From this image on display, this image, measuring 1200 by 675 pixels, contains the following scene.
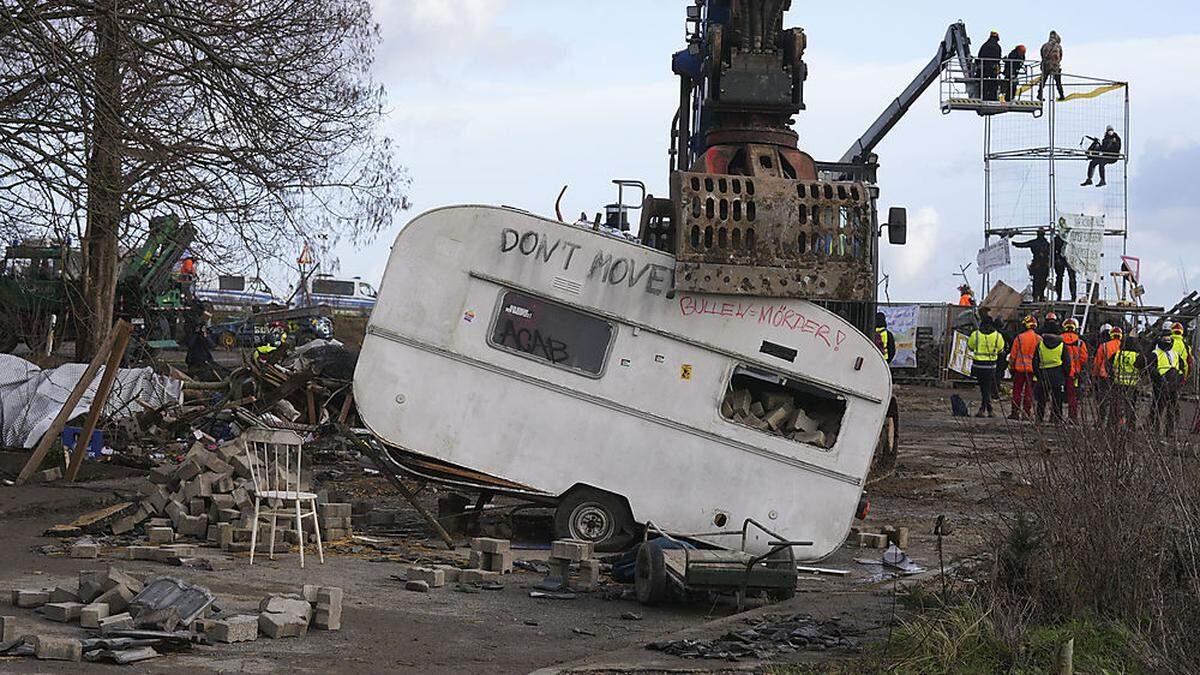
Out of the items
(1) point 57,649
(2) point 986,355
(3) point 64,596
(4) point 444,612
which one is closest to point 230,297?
(2) point 986,355

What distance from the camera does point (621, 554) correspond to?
11.5m

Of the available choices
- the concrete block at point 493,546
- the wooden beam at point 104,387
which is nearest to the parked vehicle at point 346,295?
the wooden beam at point 104,387

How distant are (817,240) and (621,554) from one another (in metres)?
2.92

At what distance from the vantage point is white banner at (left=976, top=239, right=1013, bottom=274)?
35656 mm

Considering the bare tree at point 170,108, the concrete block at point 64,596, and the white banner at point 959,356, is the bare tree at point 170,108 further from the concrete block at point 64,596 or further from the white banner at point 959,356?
the white banner at point 959,356

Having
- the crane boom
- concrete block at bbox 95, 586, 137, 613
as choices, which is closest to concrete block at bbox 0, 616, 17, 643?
concrete block at bbox 95, 586, 137, 613

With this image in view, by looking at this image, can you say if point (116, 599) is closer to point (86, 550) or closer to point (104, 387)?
point (86, 550)

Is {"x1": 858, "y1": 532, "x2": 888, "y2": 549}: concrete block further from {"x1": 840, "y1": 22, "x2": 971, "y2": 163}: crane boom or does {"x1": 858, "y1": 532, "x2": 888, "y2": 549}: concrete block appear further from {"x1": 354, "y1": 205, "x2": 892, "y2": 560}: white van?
{"x1": 840, "y1": 22, "x2": 971, "y2": 163}: crane boom

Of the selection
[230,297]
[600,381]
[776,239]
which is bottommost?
[600,381]

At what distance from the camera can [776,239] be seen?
11.7 metres

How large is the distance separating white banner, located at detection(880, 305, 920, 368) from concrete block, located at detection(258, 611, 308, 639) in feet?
91.5

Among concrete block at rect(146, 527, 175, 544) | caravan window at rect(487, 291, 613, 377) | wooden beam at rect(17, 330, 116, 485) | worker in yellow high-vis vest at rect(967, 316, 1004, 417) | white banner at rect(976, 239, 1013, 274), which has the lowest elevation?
concrete block at rect(146, 527, 175, 544)

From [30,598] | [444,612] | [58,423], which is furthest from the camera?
[58,423]

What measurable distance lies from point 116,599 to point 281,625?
3.27 feet
